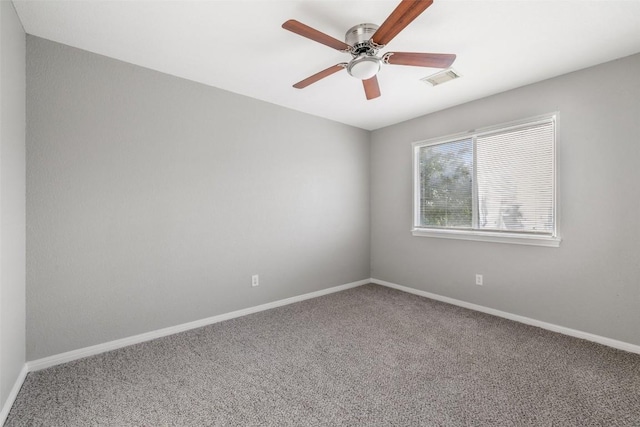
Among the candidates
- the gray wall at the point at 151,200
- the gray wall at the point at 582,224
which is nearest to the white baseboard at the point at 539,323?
the gray wall at the point at 582,224

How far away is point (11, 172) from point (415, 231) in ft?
12.3

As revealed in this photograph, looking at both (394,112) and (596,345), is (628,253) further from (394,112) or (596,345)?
Answer: (394,112)

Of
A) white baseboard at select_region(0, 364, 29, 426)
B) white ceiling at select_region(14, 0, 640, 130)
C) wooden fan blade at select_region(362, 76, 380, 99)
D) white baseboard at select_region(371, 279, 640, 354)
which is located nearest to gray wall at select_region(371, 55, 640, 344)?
white baseboard at select_region(371, 279, 640, 354)

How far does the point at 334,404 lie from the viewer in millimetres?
1709

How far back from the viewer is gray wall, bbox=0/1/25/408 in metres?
1.60

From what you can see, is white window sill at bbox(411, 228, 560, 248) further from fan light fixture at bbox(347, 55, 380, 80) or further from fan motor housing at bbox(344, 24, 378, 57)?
fan motor housing at bbox(344, 24, 378, 57)

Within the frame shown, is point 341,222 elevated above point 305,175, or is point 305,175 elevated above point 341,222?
point 305,175

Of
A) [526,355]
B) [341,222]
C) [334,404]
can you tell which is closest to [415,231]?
[341,222]

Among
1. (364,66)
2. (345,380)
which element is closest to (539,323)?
(345,380)

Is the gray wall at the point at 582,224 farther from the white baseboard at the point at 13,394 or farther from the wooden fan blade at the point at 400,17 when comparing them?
the white baseboard at the point at 13,394

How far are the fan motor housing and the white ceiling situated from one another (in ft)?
0.15

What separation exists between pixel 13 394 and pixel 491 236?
13.1 ft

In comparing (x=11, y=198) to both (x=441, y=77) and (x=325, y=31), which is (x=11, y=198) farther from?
(x=441, y=77)

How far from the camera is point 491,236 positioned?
314 centimetres
